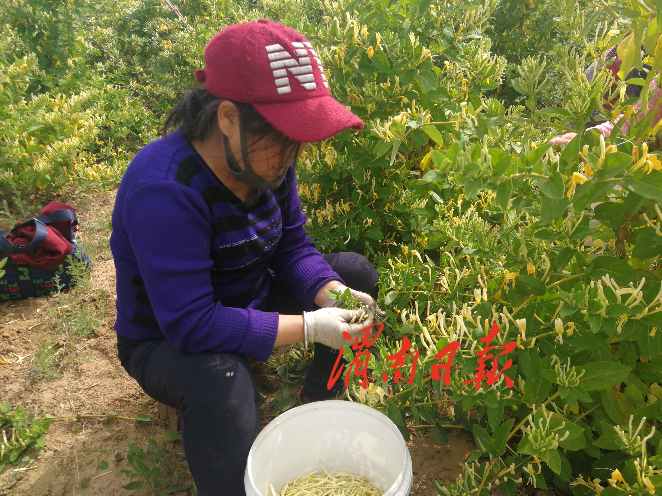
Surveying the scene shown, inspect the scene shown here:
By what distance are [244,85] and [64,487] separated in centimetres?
162

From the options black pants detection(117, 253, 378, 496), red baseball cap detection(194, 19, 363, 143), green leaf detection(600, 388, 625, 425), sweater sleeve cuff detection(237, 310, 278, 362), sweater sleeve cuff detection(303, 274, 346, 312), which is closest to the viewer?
green leaf detection(600, 388, 625, 425)

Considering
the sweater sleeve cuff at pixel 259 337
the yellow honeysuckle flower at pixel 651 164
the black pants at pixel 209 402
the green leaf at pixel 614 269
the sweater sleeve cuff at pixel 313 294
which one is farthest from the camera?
the sweater sleeve cuff at pixel 313 294

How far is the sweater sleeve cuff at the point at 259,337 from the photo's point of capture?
1.58 meters

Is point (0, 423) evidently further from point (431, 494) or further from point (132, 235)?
point (431, 494)

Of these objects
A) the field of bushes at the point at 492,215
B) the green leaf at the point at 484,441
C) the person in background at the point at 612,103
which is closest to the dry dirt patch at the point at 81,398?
the field of bushes at the point at 492,215

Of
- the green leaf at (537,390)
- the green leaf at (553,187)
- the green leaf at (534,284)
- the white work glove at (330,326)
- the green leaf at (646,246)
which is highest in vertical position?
the green leaf at (553,187)

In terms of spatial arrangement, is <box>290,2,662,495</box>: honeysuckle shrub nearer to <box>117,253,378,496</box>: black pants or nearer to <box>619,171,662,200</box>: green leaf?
<box>619,171,662,200</box>: green leaf

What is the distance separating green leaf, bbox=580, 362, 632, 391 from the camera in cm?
106

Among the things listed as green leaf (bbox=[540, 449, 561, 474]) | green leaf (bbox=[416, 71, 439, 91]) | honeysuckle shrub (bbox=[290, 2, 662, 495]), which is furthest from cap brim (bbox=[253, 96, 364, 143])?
green leaf (bbox=[540, 449, 561, 474])

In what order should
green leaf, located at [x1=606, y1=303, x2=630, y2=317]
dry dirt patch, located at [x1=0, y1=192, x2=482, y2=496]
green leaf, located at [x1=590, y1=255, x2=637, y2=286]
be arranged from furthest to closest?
dry dirt patch, located at [x1=0, y1=192, x2=482, y2=496] → green leaf, located at [x1=590, y1=255, x2=637, y2=286] → green leaf, located at [x1=606, y1=303, x2=630, y2=317]

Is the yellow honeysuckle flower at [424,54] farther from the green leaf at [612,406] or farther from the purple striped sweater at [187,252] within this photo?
the green leaf at [612,406]

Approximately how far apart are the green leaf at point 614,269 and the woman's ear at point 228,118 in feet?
3.31

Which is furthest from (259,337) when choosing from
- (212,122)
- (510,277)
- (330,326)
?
(510,277)

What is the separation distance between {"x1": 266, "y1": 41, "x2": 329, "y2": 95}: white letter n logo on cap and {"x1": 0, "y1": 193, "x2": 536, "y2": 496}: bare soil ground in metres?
1.33
